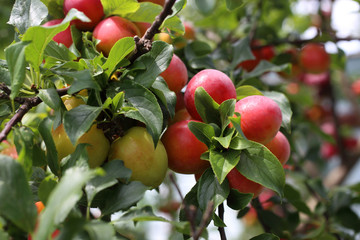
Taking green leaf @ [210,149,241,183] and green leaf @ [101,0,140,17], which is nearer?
green leaf @ [210,149,241,183]

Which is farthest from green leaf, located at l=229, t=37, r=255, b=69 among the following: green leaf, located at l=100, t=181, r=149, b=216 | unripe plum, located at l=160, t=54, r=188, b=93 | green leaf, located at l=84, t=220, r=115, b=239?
green leaf, located at l=84, t=220, r=115, b=239

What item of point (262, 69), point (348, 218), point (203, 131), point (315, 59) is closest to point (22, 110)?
point (203, 131)

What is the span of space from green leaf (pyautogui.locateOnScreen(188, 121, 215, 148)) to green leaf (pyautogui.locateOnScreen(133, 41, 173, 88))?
0.29 ft

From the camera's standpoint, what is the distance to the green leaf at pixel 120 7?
2.11 feet

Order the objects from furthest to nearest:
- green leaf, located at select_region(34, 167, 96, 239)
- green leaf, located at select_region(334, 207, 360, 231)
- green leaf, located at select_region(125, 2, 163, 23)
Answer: green leaf, located at select_region(334, 207, 360, 231) < green leaf, located at select_region(125, 2, 163, 23) < green leaf, located at select_region(34, 167, 96, 239)

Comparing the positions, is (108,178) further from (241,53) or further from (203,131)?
(241,53)

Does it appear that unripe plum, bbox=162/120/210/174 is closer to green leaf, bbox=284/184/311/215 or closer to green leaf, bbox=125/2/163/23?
green leaf, bbox=125/2/163/23

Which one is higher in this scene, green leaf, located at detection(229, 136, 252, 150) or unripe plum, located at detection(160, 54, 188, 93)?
unripe plum, located at detection(160, 54, 188, 93)

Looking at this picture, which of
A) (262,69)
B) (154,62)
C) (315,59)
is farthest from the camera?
(315,59)

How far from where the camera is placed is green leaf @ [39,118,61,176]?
51cm

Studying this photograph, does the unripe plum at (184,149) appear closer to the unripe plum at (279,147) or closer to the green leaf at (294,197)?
the unripe plum at (279,147)

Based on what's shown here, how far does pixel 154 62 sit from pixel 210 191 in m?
0.20

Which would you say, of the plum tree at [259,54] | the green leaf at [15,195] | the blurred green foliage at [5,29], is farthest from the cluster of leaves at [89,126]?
the blurred green foliage at [5,29]

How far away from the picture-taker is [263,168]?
532 mm
